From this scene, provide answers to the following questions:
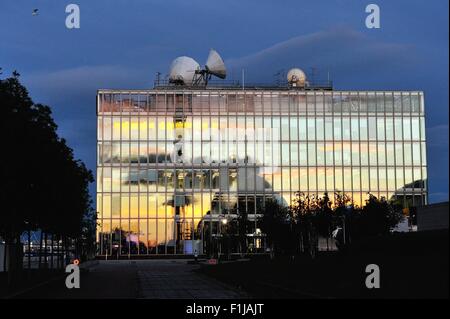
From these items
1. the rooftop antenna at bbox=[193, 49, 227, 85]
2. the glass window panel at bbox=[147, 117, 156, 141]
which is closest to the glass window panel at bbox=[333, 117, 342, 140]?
the rooftop antenna at bbox=[193, 49, 227, 85]

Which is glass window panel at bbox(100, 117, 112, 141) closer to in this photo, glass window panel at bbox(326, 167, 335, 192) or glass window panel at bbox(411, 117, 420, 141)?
glass window panel at bbox(326, 167, 335, 192)

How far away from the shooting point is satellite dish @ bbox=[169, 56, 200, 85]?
126m

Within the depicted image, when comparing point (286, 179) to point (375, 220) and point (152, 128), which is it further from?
point (375, 220)

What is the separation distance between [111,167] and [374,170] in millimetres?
40068

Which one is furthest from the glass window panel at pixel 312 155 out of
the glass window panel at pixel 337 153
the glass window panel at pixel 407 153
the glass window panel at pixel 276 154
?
the glass window panel at pixel 407 153

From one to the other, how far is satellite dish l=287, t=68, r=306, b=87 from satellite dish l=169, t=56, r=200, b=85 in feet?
49.4

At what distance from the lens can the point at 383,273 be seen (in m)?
19.9

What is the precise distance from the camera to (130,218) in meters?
116

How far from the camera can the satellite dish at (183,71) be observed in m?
126

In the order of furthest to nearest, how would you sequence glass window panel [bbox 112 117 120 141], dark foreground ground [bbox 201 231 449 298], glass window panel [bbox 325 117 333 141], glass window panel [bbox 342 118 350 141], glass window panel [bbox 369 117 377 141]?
glass window panel [bbox 369 117 377 141] < glass window panel [bbox 342 118 350 141] < glass window panel [bbox 325 117 333 141] < glass window panel [bbox 112 117 120 141] < dark foreground ground [bbox 201 231 449 298]

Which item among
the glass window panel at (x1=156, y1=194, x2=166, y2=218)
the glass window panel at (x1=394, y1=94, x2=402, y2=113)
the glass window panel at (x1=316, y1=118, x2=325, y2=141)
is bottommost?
the glass window panel at (x1=156, y1=194, x2=166, y2=218)

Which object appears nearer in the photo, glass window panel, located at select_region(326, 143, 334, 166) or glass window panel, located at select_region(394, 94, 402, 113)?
glass window panel, located at select_region(326, 143, 334, 166)
